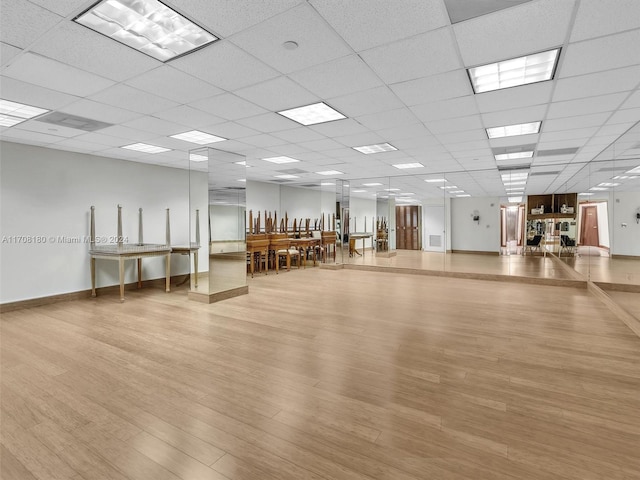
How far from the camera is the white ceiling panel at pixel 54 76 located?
262 centimetres

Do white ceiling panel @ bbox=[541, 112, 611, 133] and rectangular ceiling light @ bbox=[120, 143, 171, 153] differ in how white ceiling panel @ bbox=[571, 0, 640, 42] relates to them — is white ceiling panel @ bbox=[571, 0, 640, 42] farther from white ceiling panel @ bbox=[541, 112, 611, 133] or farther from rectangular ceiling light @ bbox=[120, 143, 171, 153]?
rectangular ceiling light @ bbox=[120, 143, 171, 153]

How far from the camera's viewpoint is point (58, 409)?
2172mm

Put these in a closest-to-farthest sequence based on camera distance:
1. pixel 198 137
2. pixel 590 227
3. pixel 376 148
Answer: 1. pixel 198 137
2. pixel 376 148
3. pixel 590 227

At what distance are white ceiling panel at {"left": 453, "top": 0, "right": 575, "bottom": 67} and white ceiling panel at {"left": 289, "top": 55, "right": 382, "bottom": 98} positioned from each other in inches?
30.5

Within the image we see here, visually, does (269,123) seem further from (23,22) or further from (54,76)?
(23,22)

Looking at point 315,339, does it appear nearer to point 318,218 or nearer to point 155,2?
point 155,2

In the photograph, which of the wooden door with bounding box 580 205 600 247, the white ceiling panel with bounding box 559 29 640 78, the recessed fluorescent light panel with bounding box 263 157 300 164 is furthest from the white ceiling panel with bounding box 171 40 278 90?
the wooden door with bounding box 580 205 600 247

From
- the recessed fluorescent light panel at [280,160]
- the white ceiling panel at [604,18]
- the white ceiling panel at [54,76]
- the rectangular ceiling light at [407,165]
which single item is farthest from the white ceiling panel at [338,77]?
the rectangular ceiling light at [407,165]

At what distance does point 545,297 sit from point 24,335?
292 inches

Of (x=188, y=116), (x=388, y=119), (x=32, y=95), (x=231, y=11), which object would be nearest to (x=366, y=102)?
(x=388, y=119)

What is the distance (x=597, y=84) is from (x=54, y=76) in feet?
16.3

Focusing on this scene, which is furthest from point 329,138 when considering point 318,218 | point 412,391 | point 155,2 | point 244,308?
point 318,218

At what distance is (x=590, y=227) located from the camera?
5.99m

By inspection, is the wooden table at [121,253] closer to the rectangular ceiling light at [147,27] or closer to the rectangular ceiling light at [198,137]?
the rectangular ceiling light at [198,137]
